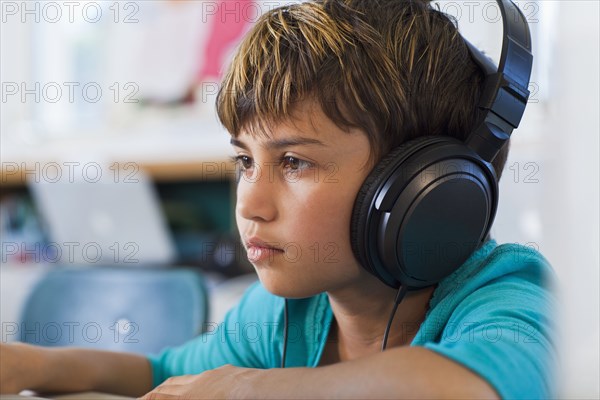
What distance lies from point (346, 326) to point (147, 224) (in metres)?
1.64

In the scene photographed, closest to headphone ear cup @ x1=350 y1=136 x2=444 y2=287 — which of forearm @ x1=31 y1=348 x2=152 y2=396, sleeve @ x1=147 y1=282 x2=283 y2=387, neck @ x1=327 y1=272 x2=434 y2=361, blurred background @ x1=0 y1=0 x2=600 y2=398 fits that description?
neck @ x1=327 y1=272 x2=434 y2=361

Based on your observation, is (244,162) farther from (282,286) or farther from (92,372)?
(92,372)

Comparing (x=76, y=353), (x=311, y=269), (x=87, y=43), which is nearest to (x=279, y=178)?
(x=311, y=269)

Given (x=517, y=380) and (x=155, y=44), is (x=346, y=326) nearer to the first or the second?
(x=517, y=380)

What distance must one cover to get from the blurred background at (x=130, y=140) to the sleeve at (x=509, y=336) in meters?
0.55

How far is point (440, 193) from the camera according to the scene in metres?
0.62

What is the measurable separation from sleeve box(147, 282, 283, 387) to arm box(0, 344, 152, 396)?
0.12 feet

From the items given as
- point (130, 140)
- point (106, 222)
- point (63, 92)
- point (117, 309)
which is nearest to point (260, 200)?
point (117, 309)

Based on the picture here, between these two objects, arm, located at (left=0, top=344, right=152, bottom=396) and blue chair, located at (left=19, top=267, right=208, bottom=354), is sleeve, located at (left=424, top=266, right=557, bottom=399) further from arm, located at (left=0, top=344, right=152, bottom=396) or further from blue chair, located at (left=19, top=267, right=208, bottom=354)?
blue chair, located at (left=19, top=267, right=208, bottom=354)

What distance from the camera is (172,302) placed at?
133 cm

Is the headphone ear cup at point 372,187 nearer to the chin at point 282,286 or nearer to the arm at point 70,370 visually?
the chin at point 282,286

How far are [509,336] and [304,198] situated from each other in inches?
9.5

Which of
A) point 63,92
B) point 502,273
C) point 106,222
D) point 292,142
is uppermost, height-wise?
point 292,142

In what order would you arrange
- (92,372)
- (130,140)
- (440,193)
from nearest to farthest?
(440,193) < (92,372) < (130,140)
